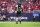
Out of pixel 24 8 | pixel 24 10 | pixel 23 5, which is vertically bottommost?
pixel 24 10

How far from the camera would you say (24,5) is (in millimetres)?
9367

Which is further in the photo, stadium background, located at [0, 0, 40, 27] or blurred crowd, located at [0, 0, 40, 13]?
blurred crowd, located at [0, 0, 40, 13]

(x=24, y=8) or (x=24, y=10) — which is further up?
(x=24, y=8)

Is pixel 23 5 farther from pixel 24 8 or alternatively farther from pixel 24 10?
pixel 24 10

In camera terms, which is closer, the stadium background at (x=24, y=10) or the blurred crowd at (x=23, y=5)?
the stadium background at (x=24, y=10)

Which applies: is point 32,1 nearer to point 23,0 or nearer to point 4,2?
point 23,0

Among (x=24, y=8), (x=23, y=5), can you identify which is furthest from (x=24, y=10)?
(x=23, y=5)

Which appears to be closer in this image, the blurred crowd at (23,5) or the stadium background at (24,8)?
the stadium background at (24,8)

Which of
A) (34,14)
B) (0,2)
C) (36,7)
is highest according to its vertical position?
(0,2)

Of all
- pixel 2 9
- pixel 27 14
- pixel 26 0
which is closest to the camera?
pixel 27 14

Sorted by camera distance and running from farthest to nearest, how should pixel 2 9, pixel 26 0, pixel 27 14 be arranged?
pixel 26 0
pixel 2 9
pixel 27 14

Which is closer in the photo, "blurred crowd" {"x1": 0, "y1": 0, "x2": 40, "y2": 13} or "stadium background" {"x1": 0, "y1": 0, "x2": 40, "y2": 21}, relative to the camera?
"stadium background" {"x1": 0, "y1": 0, "x2": 40, "y2": 21}

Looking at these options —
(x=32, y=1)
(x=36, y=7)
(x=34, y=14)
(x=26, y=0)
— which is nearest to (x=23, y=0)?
(x=26, y=0)

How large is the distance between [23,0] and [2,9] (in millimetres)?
2482
